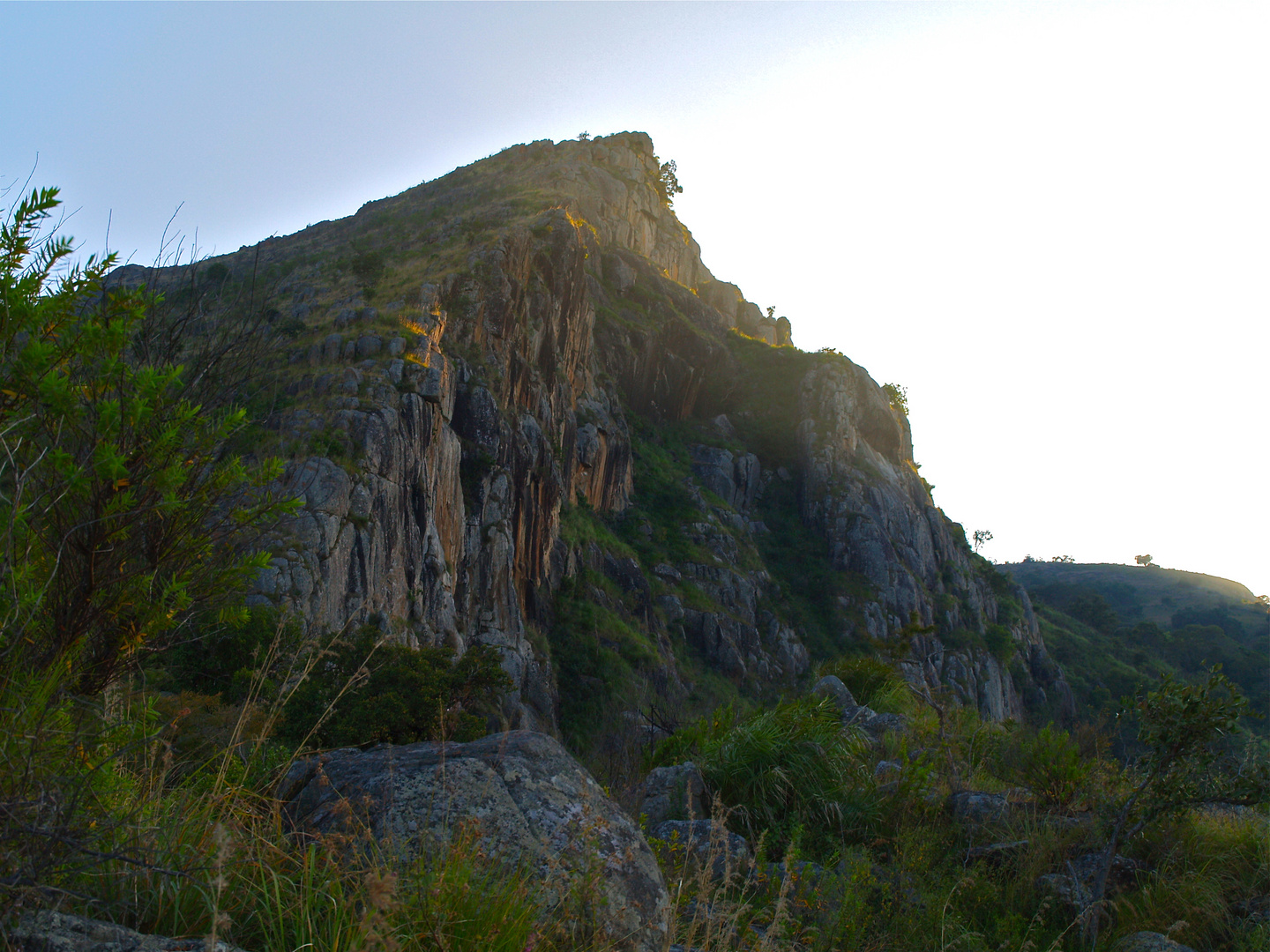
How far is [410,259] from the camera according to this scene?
133 feet

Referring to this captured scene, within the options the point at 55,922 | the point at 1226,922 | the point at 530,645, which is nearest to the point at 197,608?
the point at 55,922

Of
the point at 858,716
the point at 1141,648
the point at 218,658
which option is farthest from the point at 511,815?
the point at 1141,648

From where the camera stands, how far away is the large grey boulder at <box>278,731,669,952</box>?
2.90 meters

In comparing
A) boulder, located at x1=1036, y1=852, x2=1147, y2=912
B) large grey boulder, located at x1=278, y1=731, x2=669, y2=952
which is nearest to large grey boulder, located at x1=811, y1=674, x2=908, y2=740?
boulder, located at x1=1036, y1=852, x2=1147, y2=912

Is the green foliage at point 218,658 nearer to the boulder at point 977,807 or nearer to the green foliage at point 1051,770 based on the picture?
the boulder at point 977,807

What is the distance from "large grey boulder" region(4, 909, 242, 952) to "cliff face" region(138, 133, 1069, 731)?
5767 millimetres

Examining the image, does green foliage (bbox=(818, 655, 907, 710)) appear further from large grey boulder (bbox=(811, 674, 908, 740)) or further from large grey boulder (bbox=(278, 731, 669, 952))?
large grey boulder (bbox=(278, 731, 669, 952))

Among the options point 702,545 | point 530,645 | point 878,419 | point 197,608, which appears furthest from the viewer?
point 878,419

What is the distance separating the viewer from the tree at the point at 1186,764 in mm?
5180

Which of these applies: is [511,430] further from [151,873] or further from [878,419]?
[878,419]

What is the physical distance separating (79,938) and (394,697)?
7294 mm

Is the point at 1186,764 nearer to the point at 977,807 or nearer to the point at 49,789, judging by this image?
the point at 977,807

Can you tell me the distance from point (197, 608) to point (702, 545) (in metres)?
44.8

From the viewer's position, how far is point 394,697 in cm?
898
